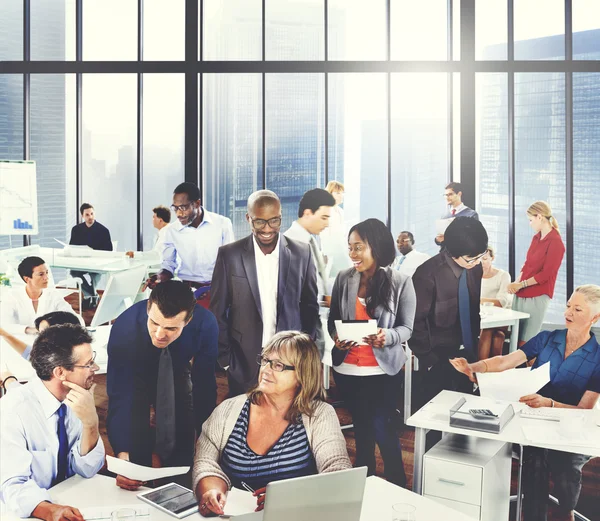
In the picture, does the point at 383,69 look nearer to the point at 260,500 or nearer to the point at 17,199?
the point at 17,199

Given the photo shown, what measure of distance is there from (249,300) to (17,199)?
54.8 inches

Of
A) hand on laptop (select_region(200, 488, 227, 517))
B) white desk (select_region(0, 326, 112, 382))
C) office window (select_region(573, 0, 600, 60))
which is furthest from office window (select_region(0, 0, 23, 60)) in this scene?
office window (select_region(573, 0, 600, 60))

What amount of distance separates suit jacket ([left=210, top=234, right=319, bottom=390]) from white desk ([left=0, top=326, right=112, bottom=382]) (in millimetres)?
686

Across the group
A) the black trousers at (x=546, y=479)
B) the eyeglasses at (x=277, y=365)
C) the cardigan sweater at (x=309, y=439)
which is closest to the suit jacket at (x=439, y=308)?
the black trousers at (x=546, y=479)

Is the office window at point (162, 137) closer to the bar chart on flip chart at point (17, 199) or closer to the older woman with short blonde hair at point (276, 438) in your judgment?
the bar chart on flip chart at point (17, 199)

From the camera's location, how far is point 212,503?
2869 millimetres

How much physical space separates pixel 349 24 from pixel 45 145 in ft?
6.89

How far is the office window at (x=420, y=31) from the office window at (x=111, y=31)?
171 cm

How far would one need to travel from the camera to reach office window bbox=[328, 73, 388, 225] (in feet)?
15.4

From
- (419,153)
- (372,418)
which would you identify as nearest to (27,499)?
(372,418)

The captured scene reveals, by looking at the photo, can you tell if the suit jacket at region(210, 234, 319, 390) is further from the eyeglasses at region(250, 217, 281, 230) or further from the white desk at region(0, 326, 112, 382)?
the white desk at region(0, 326, 112, 382)

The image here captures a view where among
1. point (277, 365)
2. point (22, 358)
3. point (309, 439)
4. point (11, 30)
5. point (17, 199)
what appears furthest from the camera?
point (11, 30)

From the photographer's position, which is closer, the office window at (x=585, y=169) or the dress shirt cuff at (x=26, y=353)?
the dress shirt cuff at (x=26, y=353)

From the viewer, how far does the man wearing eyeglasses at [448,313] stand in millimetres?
4629
